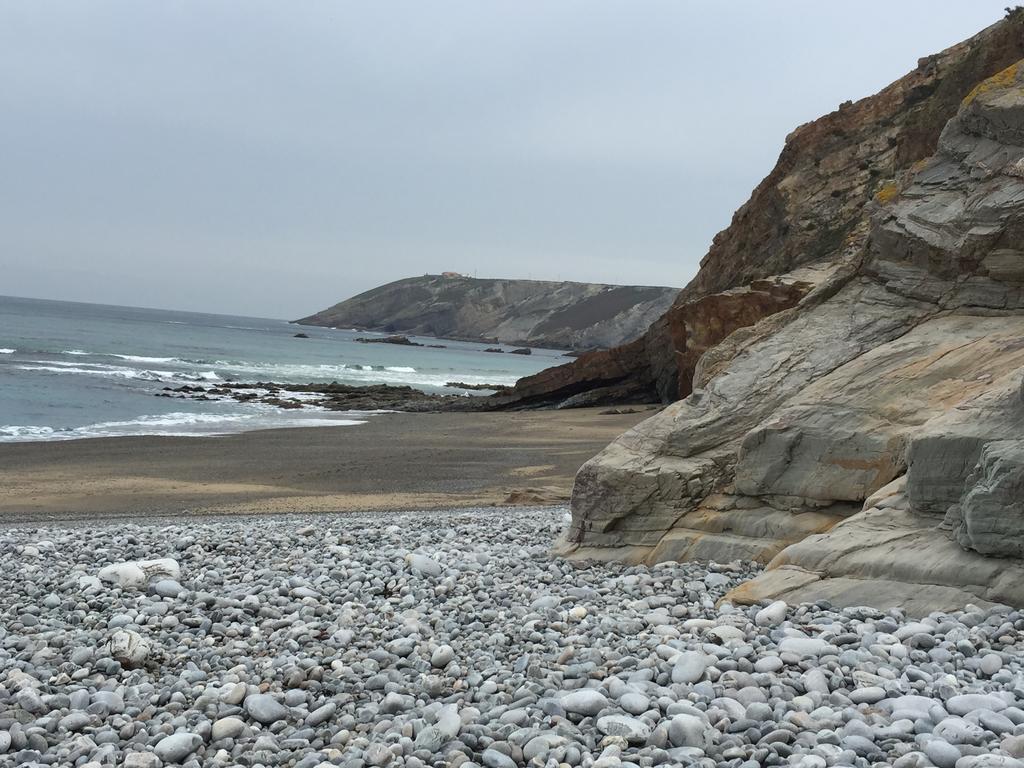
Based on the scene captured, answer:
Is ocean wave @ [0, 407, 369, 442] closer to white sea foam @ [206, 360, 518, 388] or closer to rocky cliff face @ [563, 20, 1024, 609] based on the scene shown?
white sea foam @ [206, 360, 518, 388]

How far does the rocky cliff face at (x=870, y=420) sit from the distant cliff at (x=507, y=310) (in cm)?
12058

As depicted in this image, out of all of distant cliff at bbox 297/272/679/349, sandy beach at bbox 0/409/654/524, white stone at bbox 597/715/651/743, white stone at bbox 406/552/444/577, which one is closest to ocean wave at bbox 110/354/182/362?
sandy beach at bbox 0/409/654/524

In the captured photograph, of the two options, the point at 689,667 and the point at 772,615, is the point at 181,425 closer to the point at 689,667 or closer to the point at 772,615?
the point at 772,615

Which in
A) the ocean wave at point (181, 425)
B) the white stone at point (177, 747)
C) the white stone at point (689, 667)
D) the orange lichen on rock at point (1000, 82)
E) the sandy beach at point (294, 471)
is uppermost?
the orange lichen on rock at point (1000, 82)

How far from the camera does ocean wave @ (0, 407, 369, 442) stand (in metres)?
23.9

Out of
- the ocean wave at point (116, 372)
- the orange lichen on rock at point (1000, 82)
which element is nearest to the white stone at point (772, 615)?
the orange lichen on rock at point (1000, 82)

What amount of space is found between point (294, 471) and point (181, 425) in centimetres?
1070

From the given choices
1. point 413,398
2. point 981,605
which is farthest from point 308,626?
point 413,398

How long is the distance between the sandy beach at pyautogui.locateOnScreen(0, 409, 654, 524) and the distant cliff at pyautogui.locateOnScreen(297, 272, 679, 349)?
106 metres

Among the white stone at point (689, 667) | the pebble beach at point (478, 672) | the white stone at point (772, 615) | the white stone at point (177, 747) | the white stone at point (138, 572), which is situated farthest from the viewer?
the white stone at point (138, 572)

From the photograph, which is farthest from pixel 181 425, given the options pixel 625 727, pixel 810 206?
pixel 625 727

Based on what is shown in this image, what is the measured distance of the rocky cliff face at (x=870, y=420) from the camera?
542cm

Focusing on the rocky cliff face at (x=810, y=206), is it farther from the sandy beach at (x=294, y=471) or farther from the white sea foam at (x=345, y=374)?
the white sea foam at (x=345, y=374)

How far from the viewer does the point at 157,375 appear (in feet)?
150
